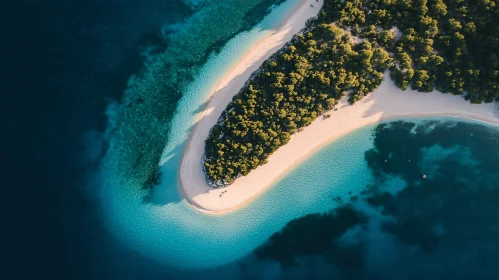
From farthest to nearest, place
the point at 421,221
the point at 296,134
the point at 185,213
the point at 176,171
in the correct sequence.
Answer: the point at 421,221, the point at 185,213, the point at 176,171, the point at 296,134

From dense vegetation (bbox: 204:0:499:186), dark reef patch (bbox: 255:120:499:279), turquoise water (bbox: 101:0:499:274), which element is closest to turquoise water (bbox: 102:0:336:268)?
turquoise water (bbox: 101:0:499:274)

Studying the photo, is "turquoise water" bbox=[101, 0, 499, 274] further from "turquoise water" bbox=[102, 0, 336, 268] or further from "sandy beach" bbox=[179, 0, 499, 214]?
"sandy beach" bbox=[179, 0, 499, 214]

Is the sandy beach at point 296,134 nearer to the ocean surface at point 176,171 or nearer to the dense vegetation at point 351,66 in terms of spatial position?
the ocean surface at point 176,171

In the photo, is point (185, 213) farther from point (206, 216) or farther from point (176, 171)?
point (176, 171)

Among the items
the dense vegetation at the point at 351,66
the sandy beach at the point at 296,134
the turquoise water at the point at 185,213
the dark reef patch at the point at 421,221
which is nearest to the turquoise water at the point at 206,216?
the turquoise water at the point at 185,213

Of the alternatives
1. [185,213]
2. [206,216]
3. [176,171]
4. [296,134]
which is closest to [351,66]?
[296,134]

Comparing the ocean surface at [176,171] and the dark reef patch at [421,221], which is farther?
the dark reef patch at [421,221]

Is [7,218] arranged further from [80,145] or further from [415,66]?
[415,66]
